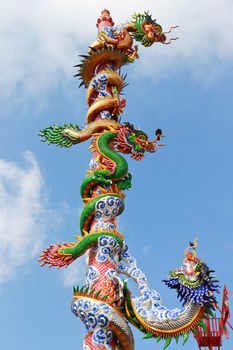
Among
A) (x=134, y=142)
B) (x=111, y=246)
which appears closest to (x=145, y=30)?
(x=134, y=142)

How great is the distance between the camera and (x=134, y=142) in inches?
411

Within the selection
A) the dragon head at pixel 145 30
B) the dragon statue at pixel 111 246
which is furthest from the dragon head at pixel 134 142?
the dragon head at pixel 145 30

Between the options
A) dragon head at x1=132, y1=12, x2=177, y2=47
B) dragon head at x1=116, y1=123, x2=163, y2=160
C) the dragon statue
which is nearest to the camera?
the dragon statue

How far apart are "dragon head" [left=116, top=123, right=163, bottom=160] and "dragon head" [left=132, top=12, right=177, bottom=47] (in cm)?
269

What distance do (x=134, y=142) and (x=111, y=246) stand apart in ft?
7.08

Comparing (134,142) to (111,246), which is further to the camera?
(134,142)

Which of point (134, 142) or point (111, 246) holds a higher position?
point (134, 142)

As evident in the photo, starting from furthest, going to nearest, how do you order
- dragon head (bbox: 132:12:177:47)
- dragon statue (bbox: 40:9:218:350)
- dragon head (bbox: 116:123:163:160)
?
dragon head (bbox: 132:12:177:47) → dragon head (bbox: 116:123:163:160) → dragon statue (bbox: 40:9:218:350)

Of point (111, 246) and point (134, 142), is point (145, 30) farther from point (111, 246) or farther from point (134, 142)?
point (111, 246)

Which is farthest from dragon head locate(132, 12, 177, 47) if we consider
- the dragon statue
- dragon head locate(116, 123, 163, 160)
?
dragon head locate(116, 123, 163, 160)

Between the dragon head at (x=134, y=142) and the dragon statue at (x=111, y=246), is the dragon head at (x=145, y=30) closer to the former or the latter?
the dragon statue at (x=111, y=246)

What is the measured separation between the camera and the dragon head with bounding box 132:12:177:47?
12.5m

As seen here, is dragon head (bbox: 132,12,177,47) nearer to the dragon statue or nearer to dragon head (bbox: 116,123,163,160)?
the dragon statue

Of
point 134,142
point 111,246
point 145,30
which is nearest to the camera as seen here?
point 111,246
